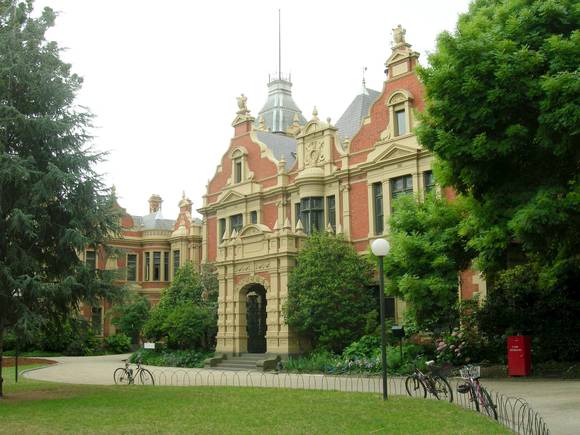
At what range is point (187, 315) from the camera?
34.4m

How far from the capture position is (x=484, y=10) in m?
14.2

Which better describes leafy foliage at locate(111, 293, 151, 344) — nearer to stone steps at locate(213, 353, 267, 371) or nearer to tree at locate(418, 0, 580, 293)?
stone steps at locate(213, 353, 267, 371)

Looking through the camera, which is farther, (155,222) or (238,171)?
(155,222)

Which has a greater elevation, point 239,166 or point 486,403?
point 239,166

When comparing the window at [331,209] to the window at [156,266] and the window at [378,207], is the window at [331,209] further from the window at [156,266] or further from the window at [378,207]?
the window at [156,266]

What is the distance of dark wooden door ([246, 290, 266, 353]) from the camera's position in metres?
32.6

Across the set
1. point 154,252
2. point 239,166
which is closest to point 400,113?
point 239,166

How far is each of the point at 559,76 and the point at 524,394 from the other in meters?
8.30

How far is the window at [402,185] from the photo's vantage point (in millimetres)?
29344

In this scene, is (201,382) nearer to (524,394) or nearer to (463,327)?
(463,327)

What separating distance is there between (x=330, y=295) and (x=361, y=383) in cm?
716

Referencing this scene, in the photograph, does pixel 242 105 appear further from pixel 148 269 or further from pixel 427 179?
pixel 148 269

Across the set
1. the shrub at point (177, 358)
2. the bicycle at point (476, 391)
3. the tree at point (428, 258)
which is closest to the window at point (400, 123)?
the tree at point (428, 258)

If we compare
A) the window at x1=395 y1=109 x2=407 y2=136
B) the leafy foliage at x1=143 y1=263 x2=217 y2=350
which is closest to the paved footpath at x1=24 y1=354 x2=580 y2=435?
the leafy foliage at x1=143 y1=263 x2=217 y2=350
